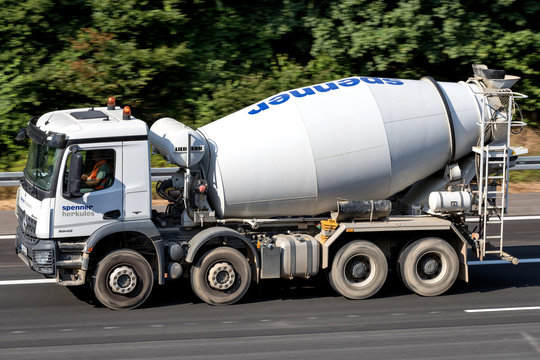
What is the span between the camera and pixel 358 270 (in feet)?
39.3

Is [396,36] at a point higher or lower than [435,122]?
higher

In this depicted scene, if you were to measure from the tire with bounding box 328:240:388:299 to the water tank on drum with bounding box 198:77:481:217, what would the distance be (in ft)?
2.33

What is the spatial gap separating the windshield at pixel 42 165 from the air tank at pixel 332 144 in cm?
207

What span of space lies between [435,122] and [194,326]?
463 centimetres

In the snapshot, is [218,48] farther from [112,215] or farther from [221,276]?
[112,215]

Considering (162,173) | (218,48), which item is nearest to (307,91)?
(162,173)

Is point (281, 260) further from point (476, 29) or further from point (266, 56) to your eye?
point (476, 29)

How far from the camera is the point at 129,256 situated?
36.7ft

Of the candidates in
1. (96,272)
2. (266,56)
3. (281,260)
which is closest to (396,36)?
(266,56)

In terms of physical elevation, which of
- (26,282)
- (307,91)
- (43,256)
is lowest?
(26,282)

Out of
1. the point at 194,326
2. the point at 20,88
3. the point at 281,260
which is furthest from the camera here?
the point at 20,88

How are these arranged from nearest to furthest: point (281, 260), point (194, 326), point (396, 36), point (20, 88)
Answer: point (194, 326)
point (281, 260)
point (20, 88)
point (396, 36)

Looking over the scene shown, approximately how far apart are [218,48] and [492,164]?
35.8 ft

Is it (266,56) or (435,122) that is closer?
(435,122)
